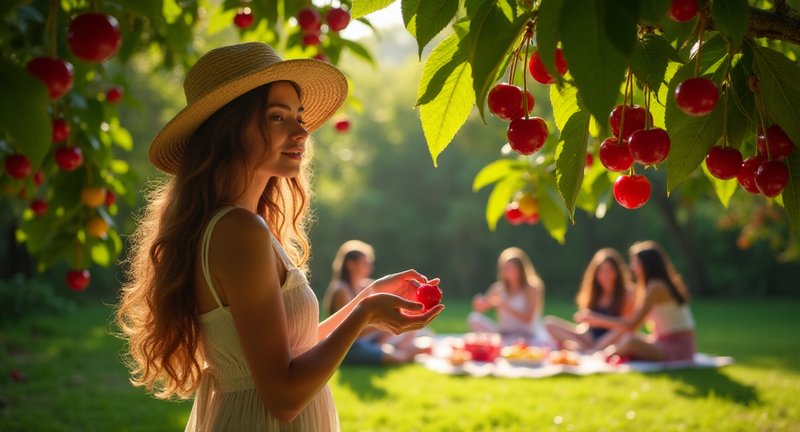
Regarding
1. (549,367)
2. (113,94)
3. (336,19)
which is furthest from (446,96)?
(549,367)

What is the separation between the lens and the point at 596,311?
693 cm

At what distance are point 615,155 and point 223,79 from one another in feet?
3.09

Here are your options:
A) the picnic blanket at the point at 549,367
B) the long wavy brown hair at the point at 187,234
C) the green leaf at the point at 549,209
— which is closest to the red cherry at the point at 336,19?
Answer: the green leaf at the point at 549,209

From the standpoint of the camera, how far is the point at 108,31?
1.14 meters

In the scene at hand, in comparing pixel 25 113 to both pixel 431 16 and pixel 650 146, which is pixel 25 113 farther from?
pixel 650 146

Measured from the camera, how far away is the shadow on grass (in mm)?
4684

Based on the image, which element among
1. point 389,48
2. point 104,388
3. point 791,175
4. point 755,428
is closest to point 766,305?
point 755,428

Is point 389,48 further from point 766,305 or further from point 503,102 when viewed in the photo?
point 503,102

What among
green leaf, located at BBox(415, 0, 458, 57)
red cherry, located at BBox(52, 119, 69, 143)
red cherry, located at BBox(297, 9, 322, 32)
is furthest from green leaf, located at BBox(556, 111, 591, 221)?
red cherry, located at BBox(297, 9, 322, 32)

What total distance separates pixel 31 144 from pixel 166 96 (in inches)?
592

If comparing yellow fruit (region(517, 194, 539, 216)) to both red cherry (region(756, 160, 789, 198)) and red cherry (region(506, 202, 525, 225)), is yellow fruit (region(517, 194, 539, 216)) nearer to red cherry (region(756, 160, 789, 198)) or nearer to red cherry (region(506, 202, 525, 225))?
red cherry (region(506, 202, 525, 225))

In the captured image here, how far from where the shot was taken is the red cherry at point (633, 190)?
1388mm

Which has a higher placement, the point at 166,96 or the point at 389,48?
the point at 389,48

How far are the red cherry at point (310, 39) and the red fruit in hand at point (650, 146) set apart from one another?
1.98 metres
